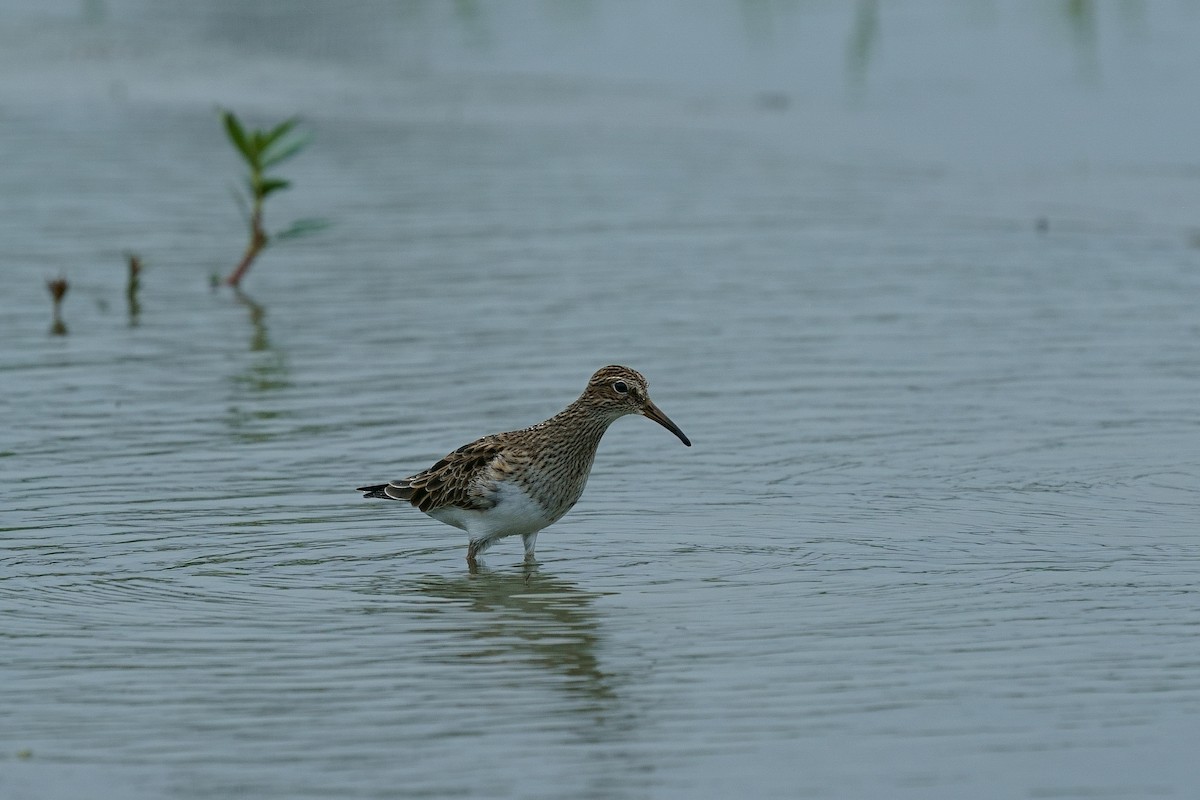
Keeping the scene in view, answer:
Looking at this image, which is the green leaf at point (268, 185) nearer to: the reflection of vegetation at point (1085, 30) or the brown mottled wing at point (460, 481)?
the brown mottled wing at point (460, 481)

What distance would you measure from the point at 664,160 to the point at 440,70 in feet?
27.2

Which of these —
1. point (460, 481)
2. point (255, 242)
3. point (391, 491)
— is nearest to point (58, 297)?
point (255, 242)

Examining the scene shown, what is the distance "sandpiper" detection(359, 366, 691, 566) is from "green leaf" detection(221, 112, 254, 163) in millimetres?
7006

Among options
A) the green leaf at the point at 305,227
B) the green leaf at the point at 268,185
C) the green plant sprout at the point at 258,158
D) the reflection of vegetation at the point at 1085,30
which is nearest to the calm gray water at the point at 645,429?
the reflection of vegetation at the point at 1085,30

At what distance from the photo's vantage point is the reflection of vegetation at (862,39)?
88.3ft

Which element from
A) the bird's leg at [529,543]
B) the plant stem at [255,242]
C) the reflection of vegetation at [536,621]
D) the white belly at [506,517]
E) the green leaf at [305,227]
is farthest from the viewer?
the plant stem at [255,242]

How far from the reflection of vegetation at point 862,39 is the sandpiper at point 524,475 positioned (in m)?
16.6

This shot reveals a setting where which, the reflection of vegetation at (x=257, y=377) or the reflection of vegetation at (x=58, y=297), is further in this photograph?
the reflection of vegetation at (x=58, y=297)

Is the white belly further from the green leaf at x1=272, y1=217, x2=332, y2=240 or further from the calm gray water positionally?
the green leaf at x1=272, y1=217, x2=332, y2=240

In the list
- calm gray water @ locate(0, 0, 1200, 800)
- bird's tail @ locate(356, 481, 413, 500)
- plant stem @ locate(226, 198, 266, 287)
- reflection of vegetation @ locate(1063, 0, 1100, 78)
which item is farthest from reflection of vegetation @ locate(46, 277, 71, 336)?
reflection of vegetation @ locate(1063, 0, 1100, 78)

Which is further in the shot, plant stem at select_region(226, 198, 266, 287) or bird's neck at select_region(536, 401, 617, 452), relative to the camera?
plant stem at select_region(226, 198, 266, 287)

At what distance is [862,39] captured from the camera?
28.4 metres

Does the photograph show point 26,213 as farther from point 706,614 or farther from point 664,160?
point 706,614

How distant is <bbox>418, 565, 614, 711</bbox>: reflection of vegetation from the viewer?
8336 mm
